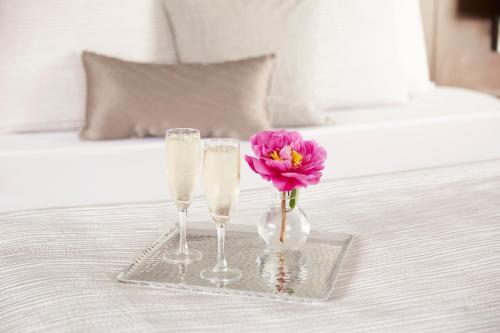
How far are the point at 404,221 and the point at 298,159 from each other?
1.00 ft

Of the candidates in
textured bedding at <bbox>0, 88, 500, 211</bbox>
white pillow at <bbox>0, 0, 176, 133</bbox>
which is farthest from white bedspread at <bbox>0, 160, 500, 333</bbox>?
white pillow at <bbox>0, 0, 176, 133</bbox>

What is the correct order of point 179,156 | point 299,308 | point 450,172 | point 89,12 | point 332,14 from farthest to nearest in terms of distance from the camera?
point 332,14, point 89,12, point 450,172, point 179,156, point 299,308

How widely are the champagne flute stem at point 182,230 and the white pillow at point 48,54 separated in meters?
1.42

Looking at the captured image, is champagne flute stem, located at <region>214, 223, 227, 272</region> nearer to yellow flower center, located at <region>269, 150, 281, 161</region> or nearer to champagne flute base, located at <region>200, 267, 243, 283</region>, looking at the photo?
champagne flute base, located at <region>200, 267, 243, 283</region>

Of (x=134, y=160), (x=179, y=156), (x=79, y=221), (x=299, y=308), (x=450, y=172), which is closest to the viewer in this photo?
(x=299, y=308)

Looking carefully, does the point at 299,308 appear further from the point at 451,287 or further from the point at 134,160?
the point at 134,160

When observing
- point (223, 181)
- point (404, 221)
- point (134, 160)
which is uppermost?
point (223, 181)

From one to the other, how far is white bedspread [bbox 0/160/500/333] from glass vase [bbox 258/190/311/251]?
9 centimetres

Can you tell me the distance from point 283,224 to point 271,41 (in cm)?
143

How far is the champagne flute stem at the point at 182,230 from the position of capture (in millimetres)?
1085

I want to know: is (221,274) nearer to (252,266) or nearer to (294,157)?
(252,266)

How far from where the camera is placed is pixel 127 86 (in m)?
2.25

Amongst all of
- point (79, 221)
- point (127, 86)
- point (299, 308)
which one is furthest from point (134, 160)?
point (299, 308)

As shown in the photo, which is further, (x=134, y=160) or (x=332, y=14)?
(x=332, y=14)
